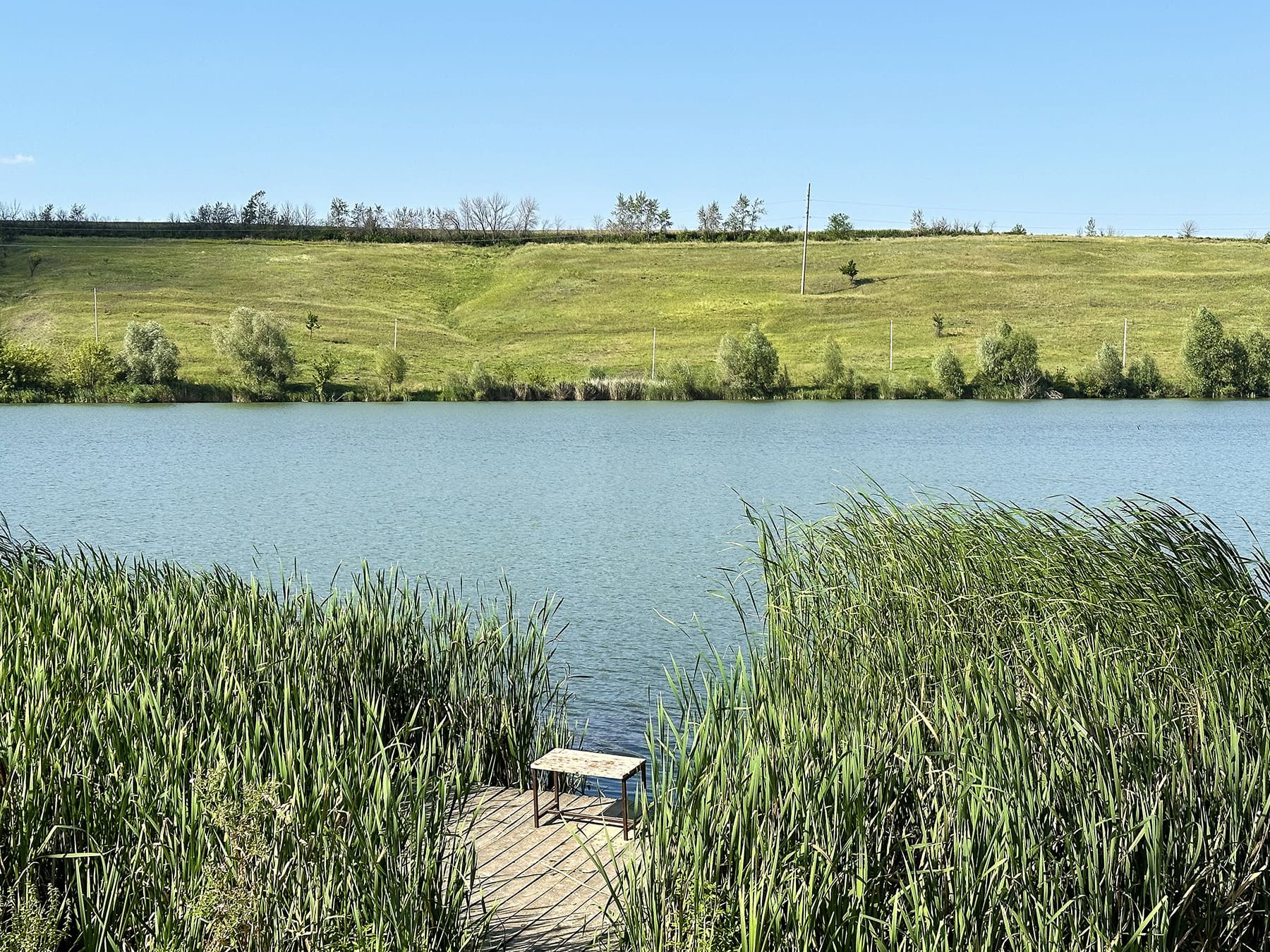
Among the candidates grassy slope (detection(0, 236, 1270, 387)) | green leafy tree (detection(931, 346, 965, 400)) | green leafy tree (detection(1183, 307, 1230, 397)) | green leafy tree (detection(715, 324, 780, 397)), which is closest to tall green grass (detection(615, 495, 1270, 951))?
green leafy tree (detection(715, 324, 780, 397))

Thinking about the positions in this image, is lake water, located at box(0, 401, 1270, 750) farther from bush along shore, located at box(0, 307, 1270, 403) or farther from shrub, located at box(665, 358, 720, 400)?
shrub, located at box(665, 358, 720, 400)

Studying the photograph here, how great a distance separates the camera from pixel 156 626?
709 cm

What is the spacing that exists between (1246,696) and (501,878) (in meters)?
4.00

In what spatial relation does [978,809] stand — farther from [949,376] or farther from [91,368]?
[91,368]

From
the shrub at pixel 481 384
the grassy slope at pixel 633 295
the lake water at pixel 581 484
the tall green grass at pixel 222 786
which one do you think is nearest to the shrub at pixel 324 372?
the grassy slope at pixel 633 295

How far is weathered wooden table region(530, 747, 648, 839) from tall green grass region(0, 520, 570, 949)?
1.60ft

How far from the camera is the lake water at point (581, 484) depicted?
54.7 feet

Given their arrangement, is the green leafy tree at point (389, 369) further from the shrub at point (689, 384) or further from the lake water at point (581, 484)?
the shrub at point (689, 384)

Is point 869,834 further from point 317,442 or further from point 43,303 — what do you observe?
point 43,303

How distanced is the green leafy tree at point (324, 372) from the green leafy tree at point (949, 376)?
35.7 meters

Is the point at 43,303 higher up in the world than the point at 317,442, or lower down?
higher up

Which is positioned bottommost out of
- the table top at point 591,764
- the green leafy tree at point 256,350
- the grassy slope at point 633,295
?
the table top at point 591,764

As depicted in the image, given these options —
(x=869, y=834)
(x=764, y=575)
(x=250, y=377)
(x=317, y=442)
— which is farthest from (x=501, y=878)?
(x=250, y=377)

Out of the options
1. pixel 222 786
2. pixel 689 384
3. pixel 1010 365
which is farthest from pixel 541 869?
pixel 1010 365
